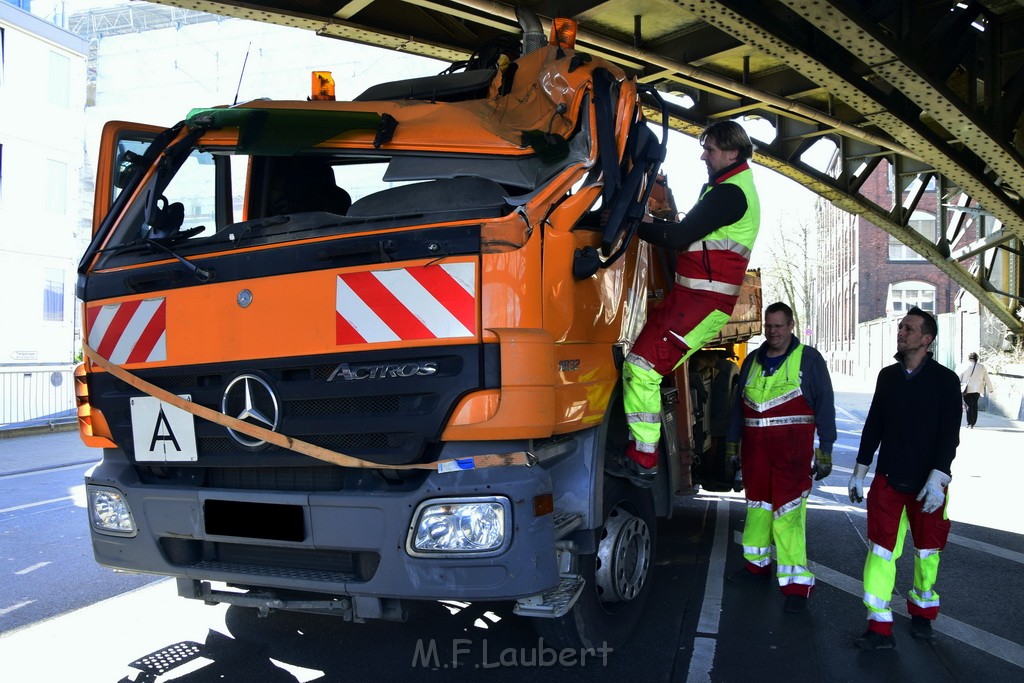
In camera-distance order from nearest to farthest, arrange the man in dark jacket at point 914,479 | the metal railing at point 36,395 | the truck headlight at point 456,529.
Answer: the truck headlight at point 456,529 < the man in dark jacket at point 914,479 < the metal railing at point 36,395

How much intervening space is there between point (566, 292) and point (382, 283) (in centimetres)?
73

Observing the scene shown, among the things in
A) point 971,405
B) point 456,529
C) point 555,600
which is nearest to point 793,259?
point 971,405

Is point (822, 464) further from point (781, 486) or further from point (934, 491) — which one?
point (934, 491)

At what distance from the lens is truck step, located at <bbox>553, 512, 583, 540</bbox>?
3.36m

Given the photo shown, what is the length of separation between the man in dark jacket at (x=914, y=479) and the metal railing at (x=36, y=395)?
13253 millimetres

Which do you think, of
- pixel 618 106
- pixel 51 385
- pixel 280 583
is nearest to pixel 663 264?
pixel 618 106

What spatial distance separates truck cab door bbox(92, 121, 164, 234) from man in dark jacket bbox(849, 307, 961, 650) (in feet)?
13.3

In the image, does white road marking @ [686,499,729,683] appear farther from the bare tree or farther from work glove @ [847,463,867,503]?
the bare tree

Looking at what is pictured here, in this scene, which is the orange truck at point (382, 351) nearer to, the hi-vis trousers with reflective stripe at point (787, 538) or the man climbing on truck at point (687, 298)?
the man climbing on truck at point (687, 298)

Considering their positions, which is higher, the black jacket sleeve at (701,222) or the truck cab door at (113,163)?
the truck cab door at (113,163)

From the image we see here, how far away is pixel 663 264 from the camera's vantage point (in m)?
4.83

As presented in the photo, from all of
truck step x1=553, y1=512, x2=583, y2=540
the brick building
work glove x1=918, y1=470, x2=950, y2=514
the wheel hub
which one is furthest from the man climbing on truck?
the brick building

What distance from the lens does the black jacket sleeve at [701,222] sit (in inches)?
165

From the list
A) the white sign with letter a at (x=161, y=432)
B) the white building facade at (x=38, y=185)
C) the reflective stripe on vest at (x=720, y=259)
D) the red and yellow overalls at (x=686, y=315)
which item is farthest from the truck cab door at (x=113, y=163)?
the white building facade at (x=38, y=185)
